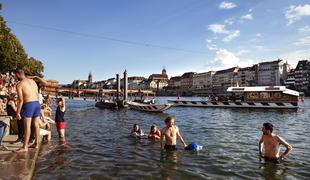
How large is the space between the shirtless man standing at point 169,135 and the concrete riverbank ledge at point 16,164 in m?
5.15

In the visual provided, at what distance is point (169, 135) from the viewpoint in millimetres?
13180

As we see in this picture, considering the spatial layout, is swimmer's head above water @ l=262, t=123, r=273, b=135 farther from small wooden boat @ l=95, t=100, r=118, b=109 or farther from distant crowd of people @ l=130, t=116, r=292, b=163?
small wooden boat @ l=95, t=100, r=118, b=109

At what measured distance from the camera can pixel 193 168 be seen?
1120cm

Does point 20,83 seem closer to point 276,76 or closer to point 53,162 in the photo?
point 53,162

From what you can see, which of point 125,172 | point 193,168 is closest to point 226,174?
point 193,168

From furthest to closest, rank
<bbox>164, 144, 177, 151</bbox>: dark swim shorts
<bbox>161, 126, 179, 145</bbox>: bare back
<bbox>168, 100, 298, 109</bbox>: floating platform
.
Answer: <bbox>168, 100, 298, 109</bbox>: floating platform
<bbox>164, 144, 177, 151</bbox>: dark swim shorts
<bbox>161, 126, 179, 145</bbox>: bare back

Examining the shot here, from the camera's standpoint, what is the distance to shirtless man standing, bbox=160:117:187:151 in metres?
12.8

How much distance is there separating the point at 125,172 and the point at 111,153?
3433mm

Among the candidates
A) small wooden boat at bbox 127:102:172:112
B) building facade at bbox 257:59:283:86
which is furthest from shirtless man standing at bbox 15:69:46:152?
building facade at bbox 257:59:283:86

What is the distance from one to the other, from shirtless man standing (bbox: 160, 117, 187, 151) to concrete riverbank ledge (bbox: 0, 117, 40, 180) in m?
5.15

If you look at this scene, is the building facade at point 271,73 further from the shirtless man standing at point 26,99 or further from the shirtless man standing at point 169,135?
the shirtless man standing at point 26,99

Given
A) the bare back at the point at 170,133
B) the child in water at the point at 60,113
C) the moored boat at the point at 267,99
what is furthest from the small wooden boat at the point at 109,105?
the bare back at the point at 170,133

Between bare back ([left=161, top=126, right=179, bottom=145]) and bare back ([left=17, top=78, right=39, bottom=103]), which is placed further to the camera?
bare back ([left=161, top=126, right=179, bottom=145])

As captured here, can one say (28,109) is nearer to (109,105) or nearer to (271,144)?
(271,144)
